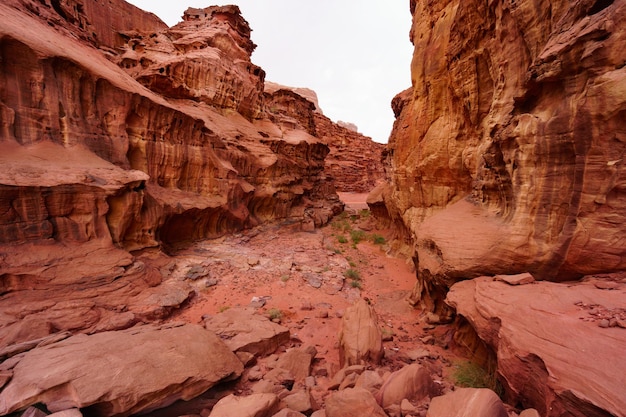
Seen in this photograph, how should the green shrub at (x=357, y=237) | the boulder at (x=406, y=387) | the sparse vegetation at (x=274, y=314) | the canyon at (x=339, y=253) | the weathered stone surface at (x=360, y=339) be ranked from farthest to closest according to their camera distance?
the green shrub at (x=357, y=237) → the sparse vegetation at (x=274, y=314) → the weathered stone surface at (x=360, y=339) → the boulder at (x=406, y=387) → the canyon at (x=339, y=253)

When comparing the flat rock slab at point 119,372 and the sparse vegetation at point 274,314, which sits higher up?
the flat rock slab at point 119,372

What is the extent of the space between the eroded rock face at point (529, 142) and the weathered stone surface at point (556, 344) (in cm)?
81

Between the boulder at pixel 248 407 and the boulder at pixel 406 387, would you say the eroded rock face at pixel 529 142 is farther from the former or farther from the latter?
the boulder at pixel 248 407

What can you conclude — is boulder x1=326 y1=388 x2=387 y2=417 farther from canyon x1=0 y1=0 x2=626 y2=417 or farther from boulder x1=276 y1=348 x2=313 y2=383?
boulder x1=276 y1=348 x2=313 y2=383

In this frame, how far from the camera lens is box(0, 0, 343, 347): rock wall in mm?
5656

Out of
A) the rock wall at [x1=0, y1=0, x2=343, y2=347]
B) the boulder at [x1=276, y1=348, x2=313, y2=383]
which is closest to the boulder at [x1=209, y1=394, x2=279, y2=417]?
the boulder at [x1=276, y1=348, x2=313, y2=383]

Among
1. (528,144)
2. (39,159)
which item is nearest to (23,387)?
(39,159)

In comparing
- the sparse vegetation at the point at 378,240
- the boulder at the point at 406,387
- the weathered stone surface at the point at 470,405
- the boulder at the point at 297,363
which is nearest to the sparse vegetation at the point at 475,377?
the boulder at the point at 406,387

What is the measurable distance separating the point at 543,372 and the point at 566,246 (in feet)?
8.03

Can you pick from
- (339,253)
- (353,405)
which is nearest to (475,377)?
(353,405)

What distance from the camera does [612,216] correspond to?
3791mm

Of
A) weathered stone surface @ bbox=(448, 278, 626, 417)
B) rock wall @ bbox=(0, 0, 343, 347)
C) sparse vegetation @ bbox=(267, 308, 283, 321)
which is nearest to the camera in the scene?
weathered stone surface @ bbox=(448, 278, 626, 417)

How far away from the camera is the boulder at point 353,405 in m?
2.92

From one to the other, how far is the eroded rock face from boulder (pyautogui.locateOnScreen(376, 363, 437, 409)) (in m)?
2.76
